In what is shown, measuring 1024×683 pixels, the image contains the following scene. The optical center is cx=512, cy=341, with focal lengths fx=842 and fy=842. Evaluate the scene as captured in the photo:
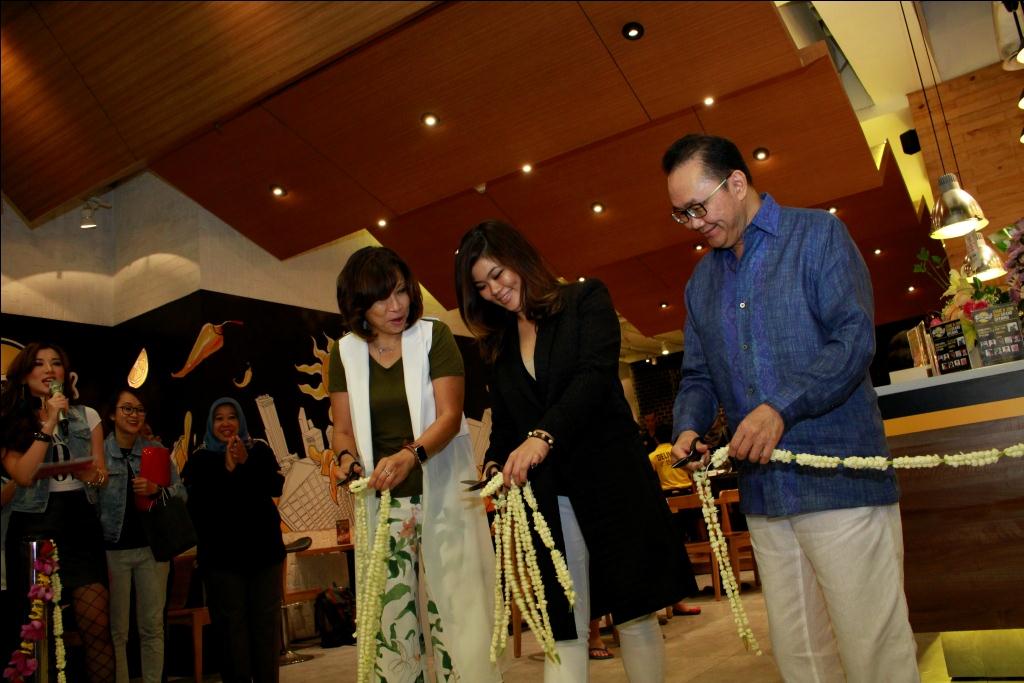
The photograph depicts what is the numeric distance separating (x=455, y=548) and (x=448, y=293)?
22.6 ft

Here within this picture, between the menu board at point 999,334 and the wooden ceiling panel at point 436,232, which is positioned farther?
the wooden ceiling panel at point 436,232

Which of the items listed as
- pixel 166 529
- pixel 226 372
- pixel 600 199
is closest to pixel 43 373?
pixel 166 529

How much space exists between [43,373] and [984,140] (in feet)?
26.9

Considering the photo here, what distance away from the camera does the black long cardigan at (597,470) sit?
1.99 metres

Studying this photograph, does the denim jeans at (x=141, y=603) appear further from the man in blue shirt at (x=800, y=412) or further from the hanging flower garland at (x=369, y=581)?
the man in blue shirt at (x=800, y=412)

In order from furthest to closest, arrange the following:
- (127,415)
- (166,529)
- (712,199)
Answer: (127,415)
(166,529)
(712,199)

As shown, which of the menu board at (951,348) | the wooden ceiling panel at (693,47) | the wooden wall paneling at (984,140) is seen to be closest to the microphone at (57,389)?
the wooden ceiling panel at (693,47)

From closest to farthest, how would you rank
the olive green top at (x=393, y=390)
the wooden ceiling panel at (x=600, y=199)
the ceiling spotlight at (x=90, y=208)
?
the olive green top at (x=393, y=390) → the ceiling spotlight at (x=90, y=208) → the wooden ceiling panel at (x=600, y=199)

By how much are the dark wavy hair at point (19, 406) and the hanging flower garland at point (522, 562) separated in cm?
278

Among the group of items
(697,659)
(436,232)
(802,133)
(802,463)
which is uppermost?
(436,232)

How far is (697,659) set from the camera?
4.18m

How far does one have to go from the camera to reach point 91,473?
12.5 feet

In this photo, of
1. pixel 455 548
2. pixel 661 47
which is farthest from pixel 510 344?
pixel 661 47

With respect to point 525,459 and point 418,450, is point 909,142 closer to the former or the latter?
point 418,450
